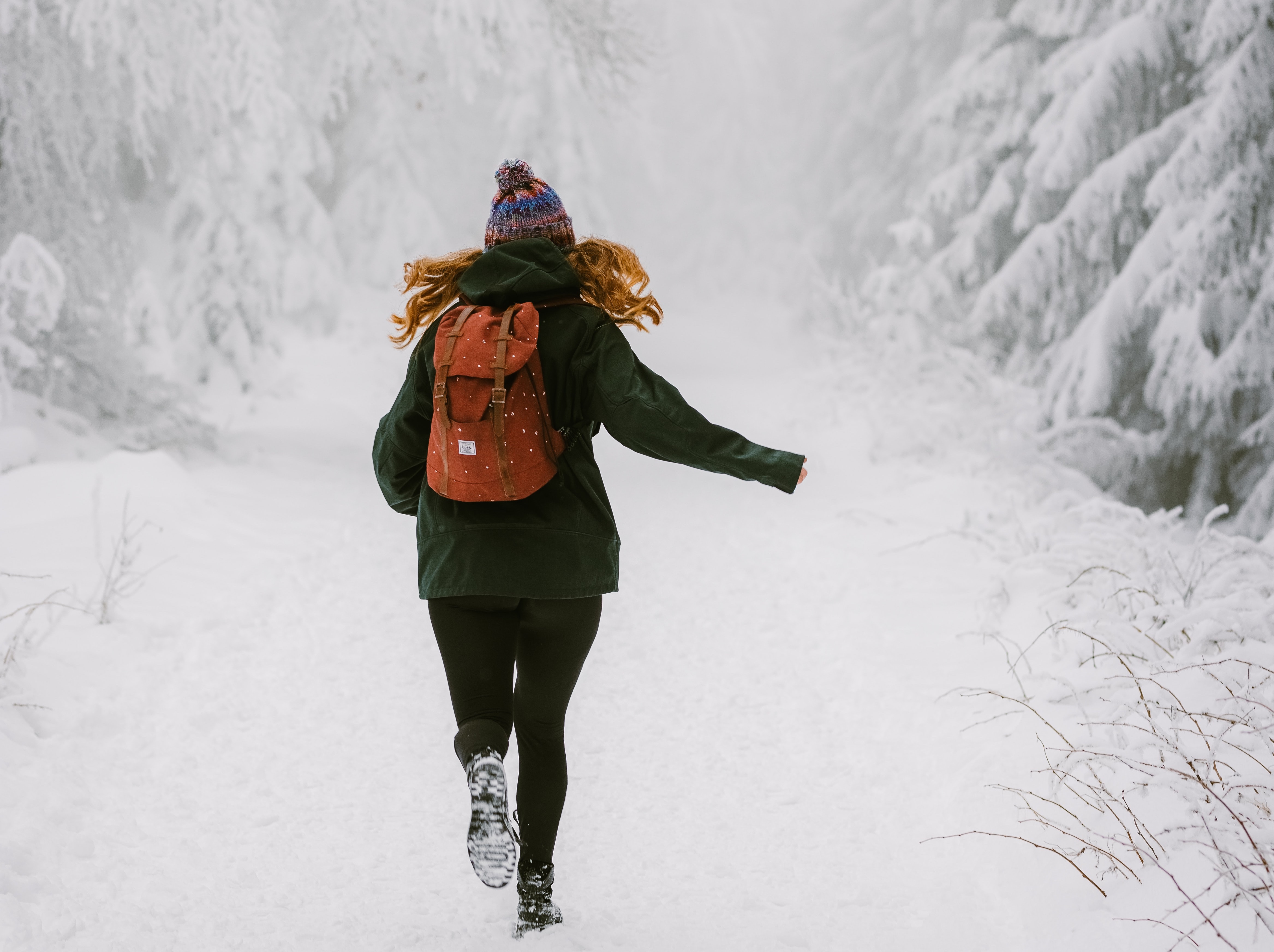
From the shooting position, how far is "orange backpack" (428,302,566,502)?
2.39 m

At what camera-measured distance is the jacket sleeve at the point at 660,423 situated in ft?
7.93

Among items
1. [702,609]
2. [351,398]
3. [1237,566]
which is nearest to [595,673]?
[702,609]

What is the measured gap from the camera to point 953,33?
59.4ft

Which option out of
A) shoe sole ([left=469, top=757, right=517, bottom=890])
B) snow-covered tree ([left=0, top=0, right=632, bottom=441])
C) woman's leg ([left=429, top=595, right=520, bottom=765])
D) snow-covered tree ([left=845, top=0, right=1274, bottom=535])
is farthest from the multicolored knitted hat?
snow-covered tree ([left=845, top=0, right=1274, bottom=535])

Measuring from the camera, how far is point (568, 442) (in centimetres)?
260

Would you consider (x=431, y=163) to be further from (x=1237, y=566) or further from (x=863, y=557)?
(x=1237, y=566)

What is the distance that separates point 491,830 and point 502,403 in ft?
3.35

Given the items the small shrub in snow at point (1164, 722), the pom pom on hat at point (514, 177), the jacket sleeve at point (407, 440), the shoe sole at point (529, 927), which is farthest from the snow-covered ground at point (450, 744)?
the pom pom on hat at point (514, 177)

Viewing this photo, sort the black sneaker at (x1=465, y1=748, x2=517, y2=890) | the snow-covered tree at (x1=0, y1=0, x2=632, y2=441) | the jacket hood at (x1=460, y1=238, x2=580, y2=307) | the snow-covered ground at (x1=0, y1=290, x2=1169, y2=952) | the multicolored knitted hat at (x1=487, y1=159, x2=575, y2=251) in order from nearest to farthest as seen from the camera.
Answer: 1. the black sneaker at (x1=465, y1=748, x2=517, y2=890)
2. the jacket hood at (x1=460, y1=238, x2=580, y2=307)
3. the multicolored knitted hat at (x1=487, y1=159, x2=575, y2=251)
4. the snow-covered ground at (x1=0, y1=290, x2=1169, y2=952)
5. the snow-covered tree at (x1=0, y1=0, x2=632, y2=441)

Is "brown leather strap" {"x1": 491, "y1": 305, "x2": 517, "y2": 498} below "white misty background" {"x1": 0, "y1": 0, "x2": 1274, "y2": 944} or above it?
below

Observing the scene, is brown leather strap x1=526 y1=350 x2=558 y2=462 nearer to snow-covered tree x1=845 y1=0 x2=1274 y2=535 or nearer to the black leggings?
the black leggings

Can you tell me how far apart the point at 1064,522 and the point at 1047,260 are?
4.00 meters

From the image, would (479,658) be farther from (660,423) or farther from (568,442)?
(660,423)

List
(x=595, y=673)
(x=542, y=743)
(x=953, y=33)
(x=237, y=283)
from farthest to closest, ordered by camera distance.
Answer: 1. (x=953, y=33)
2. (x=237, y=283)
3. (x=595, y=673)
4. (x=542, y=743)
